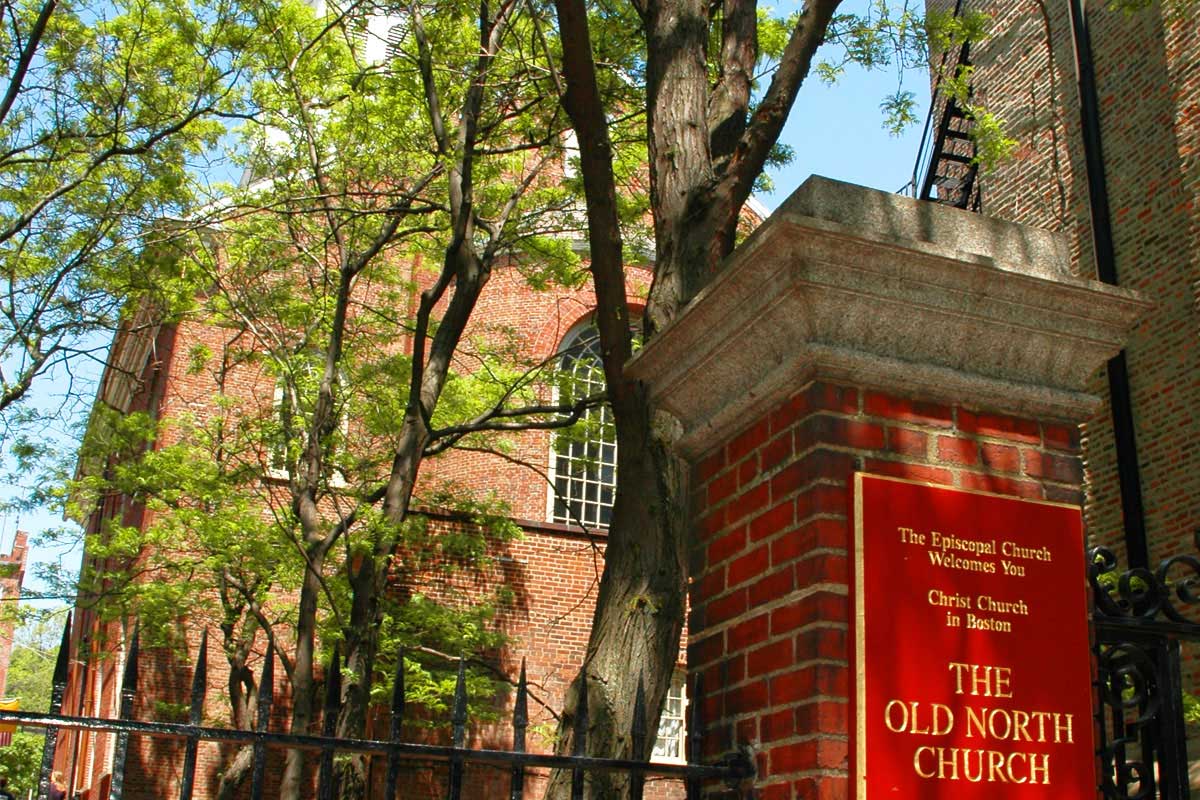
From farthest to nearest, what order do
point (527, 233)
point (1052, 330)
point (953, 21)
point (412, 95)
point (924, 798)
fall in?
point (527, 233), point (412, 95), point (953, 21), point (1052, 330), point (924, 798)

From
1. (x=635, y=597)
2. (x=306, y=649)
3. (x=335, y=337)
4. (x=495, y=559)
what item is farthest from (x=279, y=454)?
(x=635, y=597)

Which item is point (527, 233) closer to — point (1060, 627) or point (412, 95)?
point (412, 95)

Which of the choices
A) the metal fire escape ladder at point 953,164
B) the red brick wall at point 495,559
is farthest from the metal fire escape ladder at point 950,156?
the red brick wall at point 495,559

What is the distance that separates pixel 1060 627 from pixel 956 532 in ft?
1.18

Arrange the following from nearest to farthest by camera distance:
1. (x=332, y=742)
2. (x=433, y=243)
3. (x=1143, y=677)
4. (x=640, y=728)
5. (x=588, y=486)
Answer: (x=332, y=742) → (x=640, y=728) → (x=1143, y=677) → (x=433, y=243) → (x=588, y=486)

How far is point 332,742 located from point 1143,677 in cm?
237

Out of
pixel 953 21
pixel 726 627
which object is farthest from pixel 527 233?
pixel 726 627

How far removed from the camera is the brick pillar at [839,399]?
9.72 ft

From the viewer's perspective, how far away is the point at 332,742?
2.88 meters

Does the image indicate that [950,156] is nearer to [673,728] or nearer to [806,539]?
[673,728]

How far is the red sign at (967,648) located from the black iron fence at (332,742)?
1.49 ft

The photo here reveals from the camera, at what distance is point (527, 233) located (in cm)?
1538

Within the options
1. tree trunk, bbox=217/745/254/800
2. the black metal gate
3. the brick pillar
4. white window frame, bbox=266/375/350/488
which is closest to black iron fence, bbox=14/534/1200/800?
the black metal gate

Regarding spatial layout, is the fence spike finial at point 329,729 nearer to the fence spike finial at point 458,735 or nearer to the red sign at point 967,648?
the fence spike finial at point 458,735
